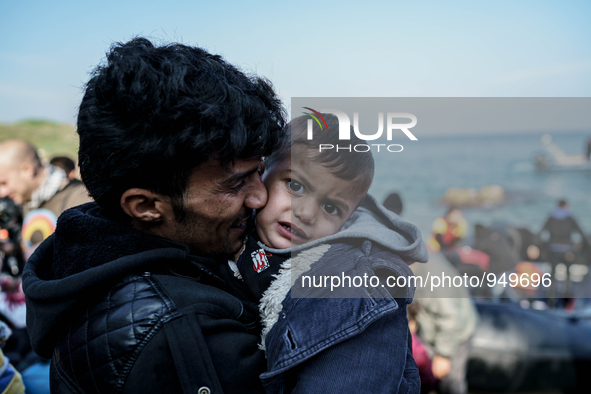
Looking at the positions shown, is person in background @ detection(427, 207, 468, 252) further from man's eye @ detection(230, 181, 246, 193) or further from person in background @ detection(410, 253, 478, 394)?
man's eye @ detection(230, 181, 246, 193)

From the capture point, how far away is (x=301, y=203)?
1.41m

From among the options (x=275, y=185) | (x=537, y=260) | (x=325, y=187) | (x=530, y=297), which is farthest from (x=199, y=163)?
(x=537, y=260)

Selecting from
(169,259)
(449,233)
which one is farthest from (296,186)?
(449,233)

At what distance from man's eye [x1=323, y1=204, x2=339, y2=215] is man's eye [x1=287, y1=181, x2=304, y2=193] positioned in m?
0.12

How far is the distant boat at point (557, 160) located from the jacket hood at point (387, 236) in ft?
115

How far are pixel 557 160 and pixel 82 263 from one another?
38695 millimetres

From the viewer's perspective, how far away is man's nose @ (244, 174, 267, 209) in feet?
4.36

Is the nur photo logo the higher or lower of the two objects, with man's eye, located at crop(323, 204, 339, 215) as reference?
higher

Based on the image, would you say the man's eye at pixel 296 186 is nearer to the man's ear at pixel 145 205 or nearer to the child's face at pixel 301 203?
the child's face at pixel 301 203

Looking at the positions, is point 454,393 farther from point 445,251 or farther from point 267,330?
point 267,330

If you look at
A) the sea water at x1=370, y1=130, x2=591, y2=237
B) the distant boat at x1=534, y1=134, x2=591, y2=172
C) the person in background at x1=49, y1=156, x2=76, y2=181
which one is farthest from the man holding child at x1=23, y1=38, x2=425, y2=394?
the distant boat at x1=534, y1=134, x2=591, y2=172

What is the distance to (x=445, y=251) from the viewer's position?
20.6 ft

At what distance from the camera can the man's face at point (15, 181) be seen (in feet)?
15.4

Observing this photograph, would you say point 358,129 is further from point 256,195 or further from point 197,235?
point 197,235
